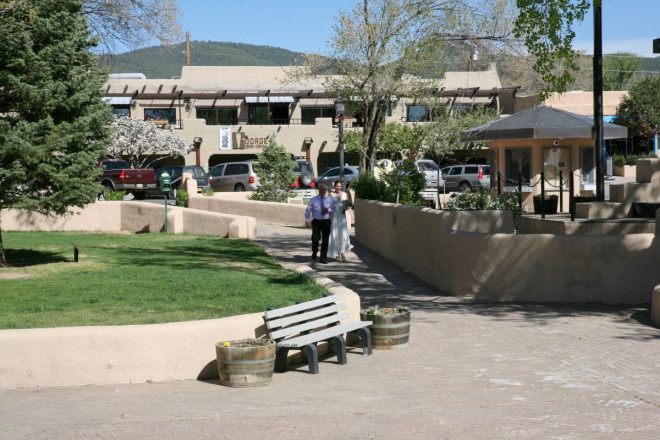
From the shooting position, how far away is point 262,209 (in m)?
28.3

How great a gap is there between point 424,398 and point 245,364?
1.70 m

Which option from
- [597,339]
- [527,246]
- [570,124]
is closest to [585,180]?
[570,124]

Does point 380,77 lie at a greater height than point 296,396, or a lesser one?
greater

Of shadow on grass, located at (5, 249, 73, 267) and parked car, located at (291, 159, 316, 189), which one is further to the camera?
parked car, located at (291, 159, 316, 189)

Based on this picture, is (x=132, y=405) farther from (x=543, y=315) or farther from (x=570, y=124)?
(x=570, y=124)

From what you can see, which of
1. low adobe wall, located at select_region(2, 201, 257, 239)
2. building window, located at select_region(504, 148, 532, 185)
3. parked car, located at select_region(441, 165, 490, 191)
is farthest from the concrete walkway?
parked car, located at select_region(441, 165, 490, 191)

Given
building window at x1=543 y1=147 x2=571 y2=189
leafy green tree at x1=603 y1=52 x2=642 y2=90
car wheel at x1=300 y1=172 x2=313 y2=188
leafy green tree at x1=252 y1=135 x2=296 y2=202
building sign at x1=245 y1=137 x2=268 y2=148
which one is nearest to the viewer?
building window at x1=543 y1=147 x2=571 y2=189

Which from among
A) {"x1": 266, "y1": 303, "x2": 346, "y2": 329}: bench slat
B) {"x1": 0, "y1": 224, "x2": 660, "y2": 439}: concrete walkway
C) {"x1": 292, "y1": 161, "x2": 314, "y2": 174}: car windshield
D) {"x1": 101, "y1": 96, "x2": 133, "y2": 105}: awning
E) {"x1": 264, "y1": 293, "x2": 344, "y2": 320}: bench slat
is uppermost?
{"x1": 101, "y1": 96, "x2": 133, "y2": 105}: awning

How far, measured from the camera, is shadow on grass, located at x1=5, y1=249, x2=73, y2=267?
1659 cm

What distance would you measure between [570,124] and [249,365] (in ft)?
61.8

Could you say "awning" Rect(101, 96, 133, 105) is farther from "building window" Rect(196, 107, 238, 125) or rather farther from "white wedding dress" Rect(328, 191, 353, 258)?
"white wedding dress" Rect(328, 191, 353, 258)

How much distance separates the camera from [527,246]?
13.1 m

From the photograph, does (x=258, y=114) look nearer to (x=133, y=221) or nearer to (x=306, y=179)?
(x=306, y=179)

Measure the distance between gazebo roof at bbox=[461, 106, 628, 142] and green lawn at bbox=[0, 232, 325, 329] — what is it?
9.12m
